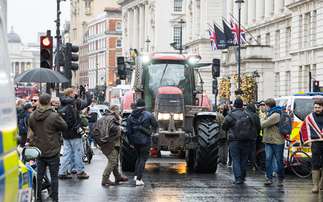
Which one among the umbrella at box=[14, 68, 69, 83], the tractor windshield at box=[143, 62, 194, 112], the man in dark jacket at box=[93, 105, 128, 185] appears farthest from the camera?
the tractor windshield at box=[143, 62, 194, 112]

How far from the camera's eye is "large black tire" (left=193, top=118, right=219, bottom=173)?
14.0m

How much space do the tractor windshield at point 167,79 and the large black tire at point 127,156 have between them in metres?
1.69

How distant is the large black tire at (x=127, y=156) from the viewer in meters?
14.3

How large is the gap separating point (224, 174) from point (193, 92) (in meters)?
2.52

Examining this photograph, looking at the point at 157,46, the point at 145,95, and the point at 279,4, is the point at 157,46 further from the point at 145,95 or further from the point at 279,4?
the point at 145,95

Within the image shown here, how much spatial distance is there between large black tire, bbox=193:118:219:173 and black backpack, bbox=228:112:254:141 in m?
1.41

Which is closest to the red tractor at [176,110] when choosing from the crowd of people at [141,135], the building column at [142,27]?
the crowd of people at [141,135]

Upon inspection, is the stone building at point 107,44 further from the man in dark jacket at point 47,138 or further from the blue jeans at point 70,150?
the man in dark jacket at point 47,138

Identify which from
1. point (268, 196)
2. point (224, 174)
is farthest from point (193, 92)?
point (268, 196)

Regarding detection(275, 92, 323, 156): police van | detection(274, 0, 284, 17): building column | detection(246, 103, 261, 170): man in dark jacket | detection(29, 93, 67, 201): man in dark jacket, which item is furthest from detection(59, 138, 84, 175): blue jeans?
detection(274, 0, 284, 17): building column

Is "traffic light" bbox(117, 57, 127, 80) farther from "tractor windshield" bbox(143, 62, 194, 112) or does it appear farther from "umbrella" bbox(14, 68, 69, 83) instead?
"umbrella" bbox(14, 68, 69, 83)

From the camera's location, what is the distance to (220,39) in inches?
1690

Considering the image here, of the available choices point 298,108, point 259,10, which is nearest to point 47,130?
point 298,108

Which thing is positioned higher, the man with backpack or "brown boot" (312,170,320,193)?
the man with backpack
